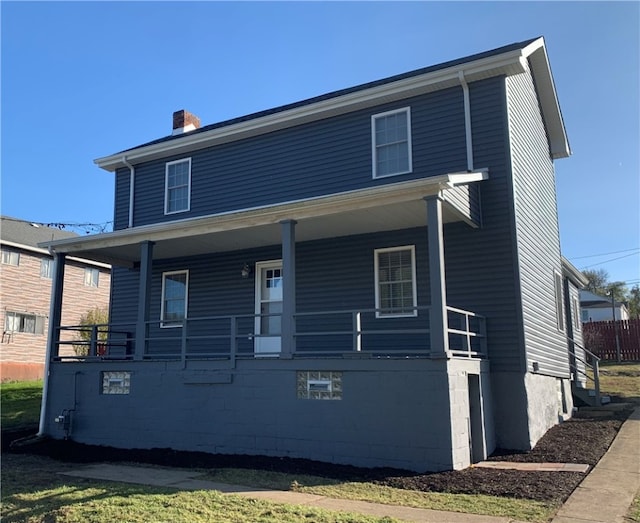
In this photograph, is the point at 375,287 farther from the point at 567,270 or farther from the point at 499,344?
the point at 567,270

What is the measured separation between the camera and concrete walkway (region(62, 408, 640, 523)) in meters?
6.35

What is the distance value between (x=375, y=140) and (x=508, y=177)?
311cm

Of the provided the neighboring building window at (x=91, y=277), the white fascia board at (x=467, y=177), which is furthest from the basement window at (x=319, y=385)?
the neighboring building window at (x=91, y=277)

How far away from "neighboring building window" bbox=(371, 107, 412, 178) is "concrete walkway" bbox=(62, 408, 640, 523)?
672 cm

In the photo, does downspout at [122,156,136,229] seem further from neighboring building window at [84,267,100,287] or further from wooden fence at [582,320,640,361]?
wooden fence at [582,320,640,361]

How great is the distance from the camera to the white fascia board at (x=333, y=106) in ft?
39.0

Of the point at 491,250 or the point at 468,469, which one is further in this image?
the point at 491,250

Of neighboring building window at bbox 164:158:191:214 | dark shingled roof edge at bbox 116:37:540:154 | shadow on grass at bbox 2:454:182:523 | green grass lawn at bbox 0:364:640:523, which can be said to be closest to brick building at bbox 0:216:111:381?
neighboring building window at bbox 164:158:191:214

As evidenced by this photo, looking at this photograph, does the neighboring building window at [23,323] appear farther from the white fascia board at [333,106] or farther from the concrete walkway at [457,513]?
the concrete walkway at [457,513]

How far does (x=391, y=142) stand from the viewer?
13078mm

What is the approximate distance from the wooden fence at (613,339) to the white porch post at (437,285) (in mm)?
22418

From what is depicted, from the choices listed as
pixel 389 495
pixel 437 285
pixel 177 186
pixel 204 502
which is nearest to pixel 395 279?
pixel 437 285

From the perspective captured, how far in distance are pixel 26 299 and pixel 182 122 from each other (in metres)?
15.9

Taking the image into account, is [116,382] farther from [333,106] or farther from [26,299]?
[26,299]
